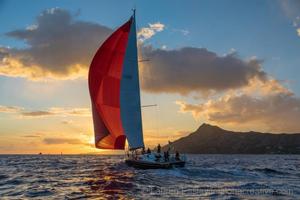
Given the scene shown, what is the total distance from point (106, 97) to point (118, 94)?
48.7 inches

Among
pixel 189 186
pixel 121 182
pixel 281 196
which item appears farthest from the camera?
pixel 121 182

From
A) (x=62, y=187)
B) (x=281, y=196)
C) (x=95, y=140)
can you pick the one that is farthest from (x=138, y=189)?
(x=95, y=140)

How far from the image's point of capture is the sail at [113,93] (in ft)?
120

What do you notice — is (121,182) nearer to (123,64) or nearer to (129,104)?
(129,104)

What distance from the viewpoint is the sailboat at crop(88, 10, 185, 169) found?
36.5 meters

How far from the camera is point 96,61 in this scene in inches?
1439

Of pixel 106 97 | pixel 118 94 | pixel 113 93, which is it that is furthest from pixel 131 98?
pixel 106 97

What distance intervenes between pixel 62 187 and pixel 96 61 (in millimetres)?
13839

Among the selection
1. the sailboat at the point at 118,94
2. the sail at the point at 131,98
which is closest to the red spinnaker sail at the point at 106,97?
the sailboat at the point at 118,94

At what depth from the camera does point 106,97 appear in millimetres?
36562

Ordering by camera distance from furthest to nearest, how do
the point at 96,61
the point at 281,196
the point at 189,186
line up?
the point at 96,61, the point at 189,186, the point at 281,196

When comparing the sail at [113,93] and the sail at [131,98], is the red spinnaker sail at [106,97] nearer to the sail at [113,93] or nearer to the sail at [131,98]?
the sail at [113,93]

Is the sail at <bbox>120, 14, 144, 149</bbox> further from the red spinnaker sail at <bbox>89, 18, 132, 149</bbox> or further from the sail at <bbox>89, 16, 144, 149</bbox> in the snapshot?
the red spinnaker sail at <bbox>89, 18, 132, 149</bbox>

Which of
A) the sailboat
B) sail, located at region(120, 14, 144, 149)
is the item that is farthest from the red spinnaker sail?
sail, located at region(120, 14, 144, 149)
